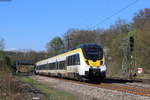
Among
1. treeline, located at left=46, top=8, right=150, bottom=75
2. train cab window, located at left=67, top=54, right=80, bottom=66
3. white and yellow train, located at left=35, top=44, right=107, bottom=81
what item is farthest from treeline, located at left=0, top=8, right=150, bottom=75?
white and yellow train, located at left=35, top=44, right=107, bottom=81

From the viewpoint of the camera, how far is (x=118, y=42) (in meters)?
59.0

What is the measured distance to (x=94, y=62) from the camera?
25125 millimetres

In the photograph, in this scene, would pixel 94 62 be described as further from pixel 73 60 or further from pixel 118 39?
pixel 118 39

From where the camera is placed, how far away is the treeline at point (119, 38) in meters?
48.9

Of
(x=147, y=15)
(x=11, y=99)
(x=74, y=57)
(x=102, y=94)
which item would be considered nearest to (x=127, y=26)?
(x=147, y=15)

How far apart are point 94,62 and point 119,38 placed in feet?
118

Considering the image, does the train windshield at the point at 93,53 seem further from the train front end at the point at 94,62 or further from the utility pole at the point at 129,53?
the utility pole at the point at 129,53

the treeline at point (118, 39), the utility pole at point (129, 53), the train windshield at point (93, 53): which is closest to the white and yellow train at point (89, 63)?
the train windshield at point (93, 53)

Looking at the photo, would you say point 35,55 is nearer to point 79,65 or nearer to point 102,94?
point 79,65

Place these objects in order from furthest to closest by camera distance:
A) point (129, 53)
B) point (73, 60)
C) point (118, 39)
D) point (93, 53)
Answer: point (118, 39), point (129, 53), point (73, 60), point (93, 53)

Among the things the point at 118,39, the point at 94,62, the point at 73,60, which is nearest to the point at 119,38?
the point at 118,39

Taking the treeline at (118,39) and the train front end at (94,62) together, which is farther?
the treeline at (118,39)

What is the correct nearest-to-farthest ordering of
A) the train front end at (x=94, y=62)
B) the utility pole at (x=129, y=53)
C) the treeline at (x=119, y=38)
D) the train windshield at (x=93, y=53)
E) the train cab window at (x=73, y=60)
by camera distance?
the train front end at (x=94, y=62) < the train windshield at (x=93, y=53) < the train cab window at (x=73, y=60) < the utility pole at (x=129, y=53) < the treeline at (x=119, y=38)

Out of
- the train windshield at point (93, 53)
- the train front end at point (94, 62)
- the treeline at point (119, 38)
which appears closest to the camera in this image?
the train front end at point (94, 62)
